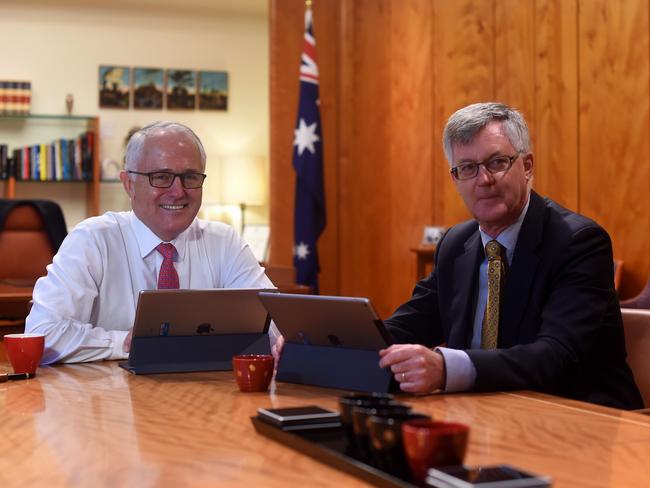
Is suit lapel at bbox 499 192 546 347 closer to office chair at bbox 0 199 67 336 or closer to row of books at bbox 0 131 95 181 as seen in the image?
office chair at bbox 0 199 67 336

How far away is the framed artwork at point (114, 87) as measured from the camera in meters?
8.15

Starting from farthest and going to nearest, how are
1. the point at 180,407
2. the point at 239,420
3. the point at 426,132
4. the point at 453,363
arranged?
the point at 426,132 → the point at 453,363 → the point at 180,407 → the point at 239,420

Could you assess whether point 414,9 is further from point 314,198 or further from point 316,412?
point 316,412

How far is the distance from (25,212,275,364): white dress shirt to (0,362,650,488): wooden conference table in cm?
38

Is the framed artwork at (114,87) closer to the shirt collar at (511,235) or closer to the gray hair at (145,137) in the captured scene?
the gray hair at (145,137)

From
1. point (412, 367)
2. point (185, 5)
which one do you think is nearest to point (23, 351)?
point (412, 367)

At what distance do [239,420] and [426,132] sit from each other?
4612 millimetres

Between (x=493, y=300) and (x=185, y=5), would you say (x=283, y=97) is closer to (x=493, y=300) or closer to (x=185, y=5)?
(x=185, y=5)

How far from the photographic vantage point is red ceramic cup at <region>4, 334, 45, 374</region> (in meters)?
1.98

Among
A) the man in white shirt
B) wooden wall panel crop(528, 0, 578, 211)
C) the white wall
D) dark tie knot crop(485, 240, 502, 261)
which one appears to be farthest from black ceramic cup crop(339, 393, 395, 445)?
the white wall

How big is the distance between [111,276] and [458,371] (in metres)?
1.23

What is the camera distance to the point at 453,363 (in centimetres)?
169

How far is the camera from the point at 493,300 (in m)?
2.08

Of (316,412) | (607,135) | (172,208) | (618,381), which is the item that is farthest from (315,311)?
(607,135)
